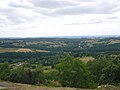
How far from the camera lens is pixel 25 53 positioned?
192 metres

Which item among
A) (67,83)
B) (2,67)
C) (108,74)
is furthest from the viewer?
(2,67)

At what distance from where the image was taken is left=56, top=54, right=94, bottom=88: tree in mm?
45188

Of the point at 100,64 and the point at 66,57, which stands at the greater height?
the point at 66,57

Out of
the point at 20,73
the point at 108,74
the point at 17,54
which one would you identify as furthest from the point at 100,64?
the point at 17,54

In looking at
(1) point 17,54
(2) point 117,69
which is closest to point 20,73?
(2) point 117,69

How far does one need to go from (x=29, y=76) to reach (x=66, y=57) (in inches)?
523

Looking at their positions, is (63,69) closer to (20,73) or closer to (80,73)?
(80,73)

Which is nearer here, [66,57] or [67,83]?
[67,83]

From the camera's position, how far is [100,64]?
77312mm

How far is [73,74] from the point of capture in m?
45.3

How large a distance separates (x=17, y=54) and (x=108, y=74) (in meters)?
130

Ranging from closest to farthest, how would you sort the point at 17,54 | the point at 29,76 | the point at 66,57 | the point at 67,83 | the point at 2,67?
the point at 67,83 → the point at 66,57 → the point at 29,76 → the point at 2,67 → the point at 17,54

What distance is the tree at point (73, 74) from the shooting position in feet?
148

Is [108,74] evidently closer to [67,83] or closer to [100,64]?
[100,64]
